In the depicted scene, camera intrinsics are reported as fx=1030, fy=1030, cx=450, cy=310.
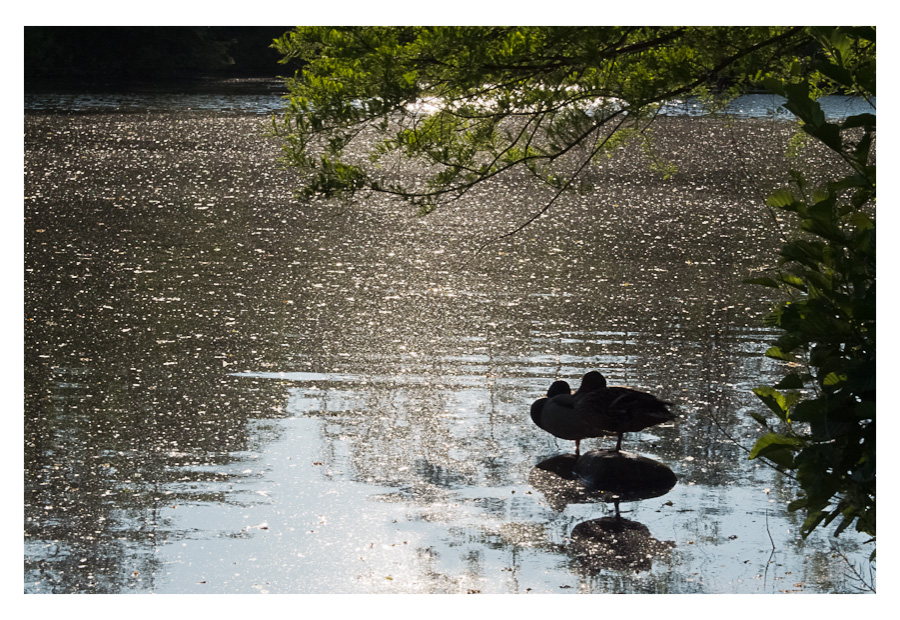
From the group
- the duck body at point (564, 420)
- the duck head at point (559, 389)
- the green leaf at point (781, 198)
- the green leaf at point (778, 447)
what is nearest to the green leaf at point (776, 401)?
the green leaf at point (778, 447)

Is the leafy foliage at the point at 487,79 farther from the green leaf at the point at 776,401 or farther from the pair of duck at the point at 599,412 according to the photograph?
the green leaf at the point at 776,401

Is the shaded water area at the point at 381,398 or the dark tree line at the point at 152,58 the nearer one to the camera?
the shaded water area at the point at 381,398

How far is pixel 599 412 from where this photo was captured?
5.46 metres

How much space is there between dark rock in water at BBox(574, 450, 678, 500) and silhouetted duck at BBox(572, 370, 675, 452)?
0.14 metres

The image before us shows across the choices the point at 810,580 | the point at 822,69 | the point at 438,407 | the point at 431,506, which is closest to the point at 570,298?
the point at 438,407

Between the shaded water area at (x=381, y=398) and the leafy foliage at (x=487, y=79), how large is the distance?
5.10 ft

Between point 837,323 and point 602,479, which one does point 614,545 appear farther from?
point 837,323

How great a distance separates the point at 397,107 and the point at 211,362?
303 cm

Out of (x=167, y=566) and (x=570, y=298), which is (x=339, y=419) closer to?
(x=167, y=566)

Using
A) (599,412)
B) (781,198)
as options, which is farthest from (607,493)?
(781,198)

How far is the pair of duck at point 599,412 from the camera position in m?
5.43

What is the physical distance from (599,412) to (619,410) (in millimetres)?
105

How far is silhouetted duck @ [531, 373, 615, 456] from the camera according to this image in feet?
18.3

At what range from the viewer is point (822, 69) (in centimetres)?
254
